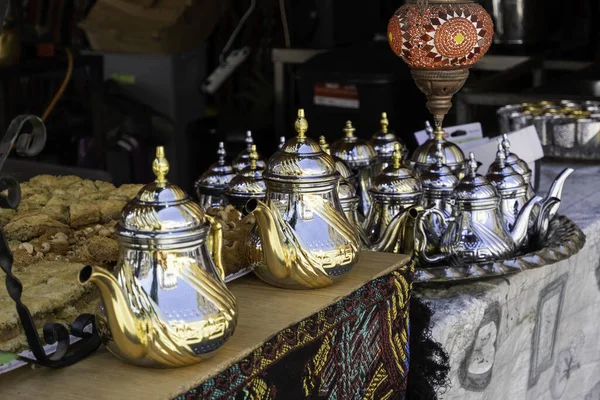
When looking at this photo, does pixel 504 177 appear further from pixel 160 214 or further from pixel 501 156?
pixel 160 214

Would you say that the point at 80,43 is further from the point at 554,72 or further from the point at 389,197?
the point at 389,197

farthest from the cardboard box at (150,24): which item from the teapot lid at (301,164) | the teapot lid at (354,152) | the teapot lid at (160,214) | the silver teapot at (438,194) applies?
the teapot lid at (160,214)

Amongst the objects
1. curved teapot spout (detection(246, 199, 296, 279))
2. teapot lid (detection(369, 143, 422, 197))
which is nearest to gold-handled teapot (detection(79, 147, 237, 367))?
curved teapot spout (detection(246, 199, 296, 279))

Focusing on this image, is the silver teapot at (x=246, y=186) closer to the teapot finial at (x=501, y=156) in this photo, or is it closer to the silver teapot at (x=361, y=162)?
the silver teapot at (x=361, y=162)

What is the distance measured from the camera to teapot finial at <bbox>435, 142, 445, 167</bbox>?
1.88 meters

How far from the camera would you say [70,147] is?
15.4 feet

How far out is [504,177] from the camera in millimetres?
1887

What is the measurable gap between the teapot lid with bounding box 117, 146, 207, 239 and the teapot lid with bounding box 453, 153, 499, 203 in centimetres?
80

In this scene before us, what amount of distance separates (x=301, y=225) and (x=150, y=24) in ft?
10.8

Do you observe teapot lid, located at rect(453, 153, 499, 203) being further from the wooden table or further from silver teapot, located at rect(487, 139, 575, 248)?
the wooden table

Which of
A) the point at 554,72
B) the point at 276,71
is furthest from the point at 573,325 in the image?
the point at 276,71

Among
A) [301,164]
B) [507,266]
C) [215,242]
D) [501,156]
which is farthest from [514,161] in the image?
[215,242]

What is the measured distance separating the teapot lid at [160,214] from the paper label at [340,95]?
2.83 metres

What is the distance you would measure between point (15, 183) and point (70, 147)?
3.76 m
